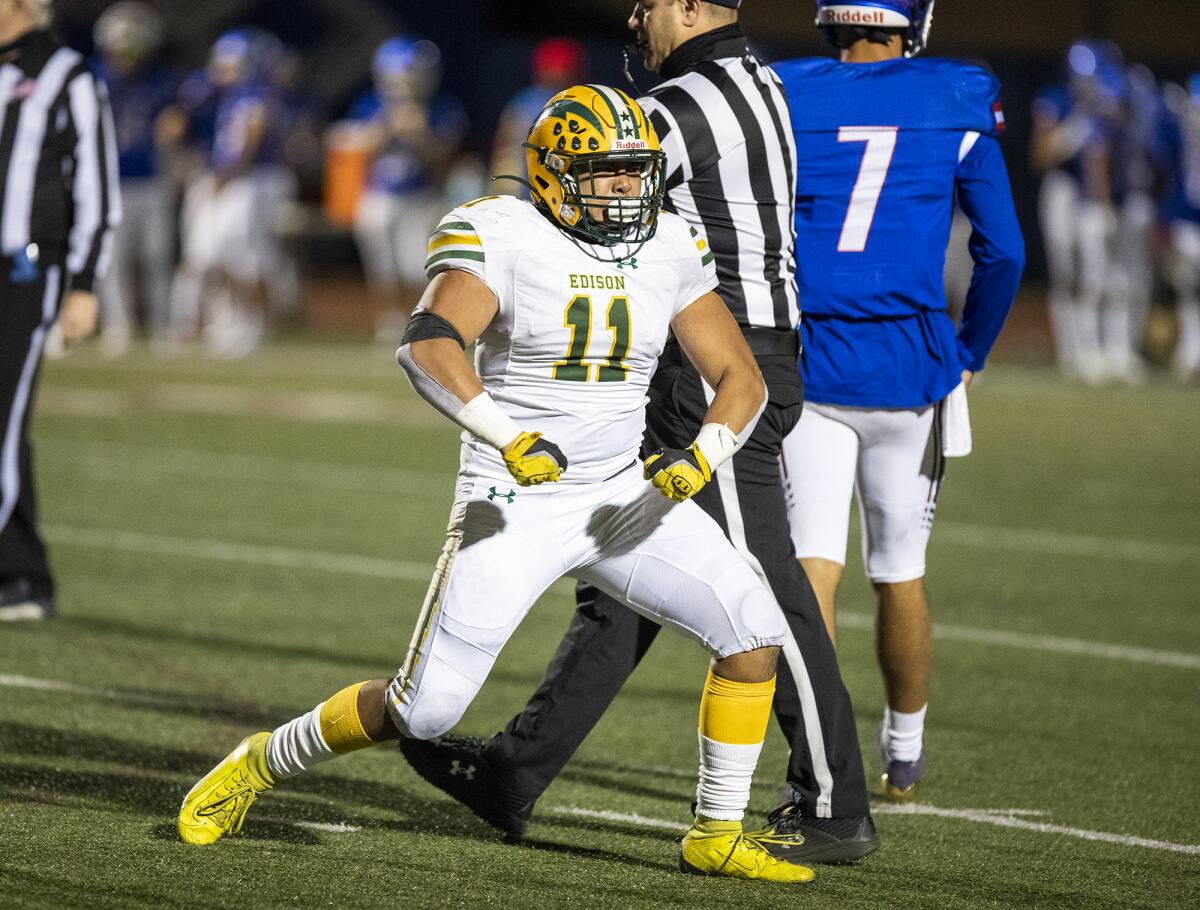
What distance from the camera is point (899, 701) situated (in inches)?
185

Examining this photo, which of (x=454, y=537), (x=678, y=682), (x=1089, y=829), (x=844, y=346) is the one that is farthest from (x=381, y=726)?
(x=678, y=682)

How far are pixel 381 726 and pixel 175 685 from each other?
6.39 ft

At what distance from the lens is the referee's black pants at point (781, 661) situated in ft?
13.3

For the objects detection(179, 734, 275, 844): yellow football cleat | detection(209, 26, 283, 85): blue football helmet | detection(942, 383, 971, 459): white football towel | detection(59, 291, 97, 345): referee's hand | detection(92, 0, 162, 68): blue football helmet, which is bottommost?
detection(209, 26, 283, 85): blue football helmet

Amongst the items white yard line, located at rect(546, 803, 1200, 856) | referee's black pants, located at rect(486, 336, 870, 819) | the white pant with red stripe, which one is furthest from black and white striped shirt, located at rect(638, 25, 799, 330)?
white yard line, located at rect(546, 803, 1200, 856)

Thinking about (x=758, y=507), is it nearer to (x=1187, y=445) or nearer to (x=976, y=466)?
(x=976, y=466)

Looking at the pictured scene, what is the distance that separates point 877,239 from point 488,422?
1298 mm

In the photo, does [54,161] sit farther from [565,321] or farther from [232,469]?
[232,469]

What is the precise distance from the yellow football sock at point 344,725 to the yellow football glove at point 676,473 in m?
0.76

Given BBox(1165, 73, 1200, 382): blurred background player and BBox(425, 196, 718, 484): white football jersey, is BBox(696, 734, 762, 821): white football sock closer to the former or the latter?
BBox(425, 196, 718, 484): white football jersey

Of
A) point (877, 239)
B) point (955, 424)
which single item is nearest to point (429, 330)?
point (877, 239)

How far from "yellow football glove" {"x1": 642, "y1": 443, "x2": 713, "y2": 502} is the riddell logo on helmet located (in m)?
1.39

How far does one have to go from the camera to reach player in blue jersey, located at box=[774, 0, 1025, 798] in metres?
4.43

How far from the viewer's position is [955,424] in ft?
15.3
